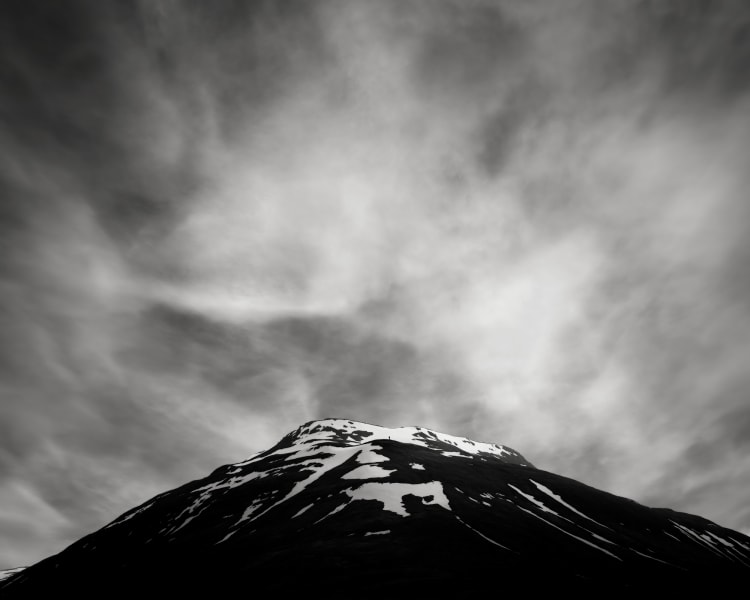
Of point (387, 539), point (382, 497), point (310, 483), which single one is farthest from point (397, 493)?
point (310, 483)

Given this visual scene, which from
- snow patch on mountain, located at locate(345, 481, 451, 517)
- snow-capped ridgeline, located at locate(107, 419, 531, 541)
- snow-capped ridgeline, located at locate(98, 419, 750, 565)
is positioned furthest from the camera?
snow-capped ridgeline, located at locate(107, 419, 531, 541)

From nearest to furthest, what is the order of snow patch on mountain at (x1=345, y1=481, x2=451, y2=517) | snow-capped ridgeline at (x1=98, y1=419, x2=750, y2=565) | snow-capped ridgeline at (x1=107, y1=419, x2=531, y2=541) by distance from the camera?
snow patch on mountain at (x1=345, y1=481, x2=451, y2=517) → snow-capped ridgeline at (x1=98, y1=419, x2=750, y2=565) → snow-capped ridgeline at (x1=107, y1=419, x2=531, y2=541)

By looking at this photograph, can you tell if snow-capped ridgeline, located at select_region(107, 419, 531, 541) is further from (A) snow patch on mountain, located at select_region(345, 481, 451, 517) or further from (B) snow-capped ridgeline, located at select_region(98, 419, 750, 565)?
(B) snow-capped ridgeline, located at select_region(98, 419, 750, 565)

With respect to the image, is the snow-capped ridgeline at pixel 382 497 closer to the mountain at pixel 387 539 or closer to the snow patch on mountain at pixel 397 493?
the snow patch on mountain at pixel 397 493

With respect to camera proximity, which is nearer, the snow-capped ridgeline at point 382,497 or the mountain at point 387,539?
the mountain at point 387,539

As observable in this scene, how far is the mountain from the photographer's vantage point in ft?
191

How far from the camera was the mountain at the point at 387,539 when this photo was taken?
5828 centimetres

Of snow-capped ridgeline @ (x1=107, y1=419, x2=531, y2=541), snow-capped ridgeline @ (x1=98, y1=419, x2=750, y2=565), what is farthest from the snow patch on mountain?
snow-capped ridgeline @ (x1=98, y1=419, x2=750, y2=565)

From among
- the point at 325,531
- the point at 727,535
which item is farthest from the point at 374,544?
the point at 727,535

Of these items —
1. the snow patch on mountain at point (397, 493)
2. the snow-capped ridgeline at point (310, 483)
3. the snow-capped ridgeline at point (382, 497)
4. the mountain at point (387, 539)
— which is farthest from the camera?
the snow-capped ridgeline at point (310, 483)

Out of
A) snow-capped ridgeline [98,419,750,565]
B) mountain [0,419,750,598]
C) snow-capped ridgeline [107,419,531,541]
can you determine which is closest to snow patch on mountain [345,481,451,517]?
snow-capped ridgeline [107,419,531,541]

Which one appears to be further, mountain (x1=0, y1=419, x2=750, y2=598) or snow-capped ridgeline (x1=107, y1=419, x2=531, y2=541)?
snow-capped ridgeline (x1=107, y1=419, x2=531, y2=541)

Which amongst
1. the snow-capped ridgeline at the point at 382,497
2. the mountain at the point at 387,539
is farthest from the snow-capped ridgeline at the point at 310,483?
the mountain at the point at 387,539

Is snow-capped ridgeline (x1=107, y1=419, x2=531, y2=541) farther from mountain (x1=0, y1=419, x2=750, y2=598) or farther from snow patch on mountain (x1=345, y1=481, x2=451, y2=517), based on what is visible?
mountain (x1=0, y1=419, x2=750, y2=598)
